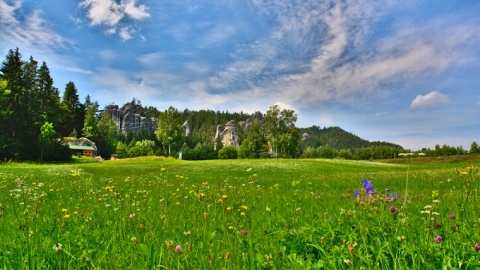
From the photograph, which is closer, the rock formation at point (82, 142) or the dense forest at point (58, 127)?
the dense forest at point (58, 127)

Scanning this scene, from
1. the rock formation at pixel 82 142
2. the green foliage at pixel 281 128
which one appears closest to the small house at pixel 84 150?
the rock formation at pixel 82 142

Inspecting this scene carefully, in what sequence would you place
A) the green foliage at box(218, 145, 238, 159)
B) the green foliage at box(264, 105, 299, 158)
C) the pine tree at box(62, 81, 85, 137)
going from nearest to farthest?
1. the green foliage at box(264, 105, 299, 158)
2. the pine tree at box(62, 81, 85, 137)
3. the green foliage at box(218, 145, 238, 159)

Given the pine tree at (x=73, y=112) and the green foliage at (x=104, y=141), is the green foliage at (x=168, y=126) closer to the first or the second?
the green foliage at (x=104, y=141)

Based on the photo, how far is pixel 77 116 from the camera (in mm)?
117562

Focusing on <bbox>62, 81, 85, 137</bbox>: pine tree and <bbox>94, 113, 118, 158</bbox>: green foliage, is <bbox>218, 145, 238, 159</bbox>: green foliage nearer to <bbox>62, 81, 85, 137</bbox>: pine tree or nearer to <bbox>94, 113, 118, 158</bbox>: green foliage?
<bbox>94, 113, 118, 158</bbox>: green foliage

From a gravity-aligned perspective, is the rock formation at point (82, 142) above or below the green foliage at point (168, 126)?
below

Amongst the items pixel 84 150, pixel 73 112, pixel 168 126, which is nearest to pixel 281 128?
pixel 168 126

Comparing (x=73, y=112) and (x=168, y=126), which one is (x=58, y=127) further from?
(x=168, y=126)

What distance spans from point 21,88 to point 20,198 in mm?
74947

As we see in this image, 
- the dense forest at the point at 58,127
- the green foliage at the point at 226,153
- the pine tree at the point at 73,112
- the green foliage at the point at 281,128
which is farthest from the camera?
the green foliage at the point at 226,153

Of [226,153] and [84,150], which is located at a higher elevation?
[226,153]

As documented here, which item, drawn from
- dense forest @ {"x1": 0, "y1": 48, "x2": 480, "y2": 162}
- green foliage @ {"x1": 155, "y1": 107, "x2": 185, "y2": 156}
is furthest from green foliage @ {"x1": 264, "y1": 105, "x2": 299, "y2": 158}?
green foliage @ {"x1": 155, "y1": 107, "x2": 185, "y2": 156}

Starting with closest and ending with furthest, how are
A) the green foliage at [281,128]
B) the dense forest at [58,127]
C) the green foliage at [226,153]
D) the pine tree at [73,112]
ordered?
1. the dense forest at [58,127]
2. the green foliage at [281,128]
3. the pine tree at [73,112]
4. the green foliage at [226,153]

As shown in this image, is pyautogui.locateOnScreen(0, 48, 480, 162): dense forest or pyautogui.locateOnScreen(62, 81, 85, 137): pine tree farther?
pyautogui.locateOnScreen(62, 81, 85, 137): pine tree
